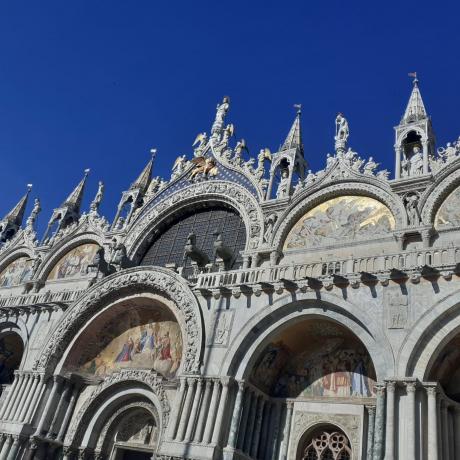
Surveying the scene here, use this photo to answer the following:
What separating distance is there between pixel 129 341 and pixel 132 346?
0.28 m

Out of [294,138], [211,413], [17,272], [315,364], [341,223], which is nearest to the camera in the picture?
[211,413]

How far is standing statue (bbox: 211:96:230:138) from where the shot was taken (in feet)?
73.4

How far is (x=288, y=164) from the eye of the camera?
19.0m

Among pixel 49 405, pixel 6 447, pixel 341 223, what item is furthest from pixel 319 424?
pixel 6 447

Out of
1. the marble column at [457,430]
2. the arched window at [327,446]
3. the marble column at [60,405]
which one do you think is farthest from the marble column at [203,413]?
the marble column at [60,405]

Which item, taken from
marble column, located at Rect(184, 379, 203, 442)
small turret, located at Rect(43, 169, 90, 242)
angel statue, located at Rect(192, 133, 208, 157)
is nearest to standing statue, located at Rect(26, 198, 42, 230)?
small turret, located at Rect(43, 169, 90, 242)

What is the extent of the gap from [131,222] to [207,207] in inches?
143

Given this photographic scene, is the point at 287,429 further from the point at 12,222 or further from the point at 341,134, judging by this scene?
the point at 12,222

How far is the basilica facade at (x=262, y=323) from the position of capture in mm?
10727

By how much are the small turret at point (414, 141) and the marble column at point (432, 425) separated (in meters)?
7.26

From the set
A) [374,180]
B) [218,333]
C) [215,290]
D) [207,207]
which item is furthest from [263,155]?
[218,333]

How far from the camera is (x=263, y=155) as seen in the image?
19.5 metres

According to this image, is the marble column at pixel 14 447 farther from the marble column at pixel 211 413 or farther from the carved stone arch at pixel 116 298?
the marble column at pixel 211 413

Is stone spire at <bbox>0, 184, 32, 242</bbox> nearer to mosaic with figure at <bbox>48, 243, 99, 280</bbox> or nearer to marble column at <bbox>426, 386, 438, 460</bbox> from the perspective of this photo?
mosaic with figure at <bbox>48, 243, 99, 280</bbox>
